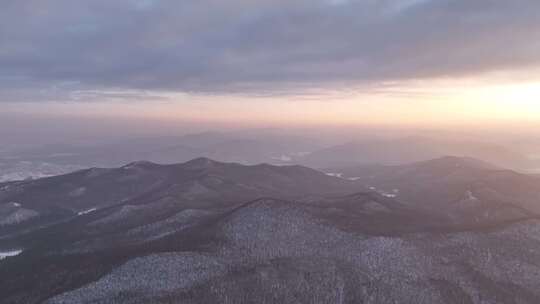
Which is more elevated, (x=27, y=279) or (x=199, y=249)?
(x=199, y=249)

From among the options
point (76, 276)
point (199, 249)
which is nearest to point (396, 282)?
point (199, 249)

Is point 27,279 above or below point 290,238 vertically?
below

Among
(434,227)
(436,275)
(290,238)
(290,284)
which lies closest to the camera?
(290,284)

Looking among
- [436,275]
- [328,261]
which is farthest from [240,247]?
[436,275]

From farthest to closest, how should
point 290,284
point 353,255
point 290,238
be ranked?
point 290,238
point 353,255
point 290,284

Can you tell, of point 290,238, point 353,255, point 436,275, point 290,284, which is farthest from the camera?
point 290,238

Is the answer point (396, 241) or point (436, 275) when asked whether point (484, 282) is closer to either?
point (436, 275)

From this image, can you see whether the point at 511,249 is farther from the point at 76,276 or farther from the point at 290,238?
the point at 76,276

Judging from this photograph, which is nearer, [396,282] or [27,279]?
[396,282]

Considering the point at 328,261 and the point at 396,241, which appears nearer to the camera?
the point at 328,261
